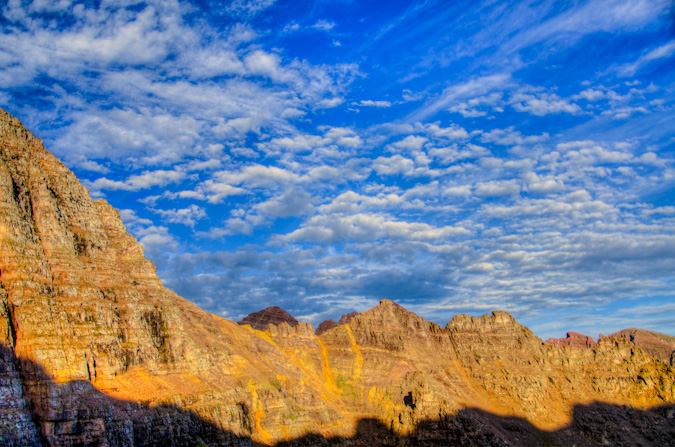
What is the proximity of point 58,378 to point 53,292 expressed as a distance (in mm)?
14980

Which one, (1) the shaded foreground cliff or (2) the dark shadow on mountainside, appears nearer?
(2) the dark shadow on mountainside

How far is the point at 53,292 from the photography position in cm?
7588

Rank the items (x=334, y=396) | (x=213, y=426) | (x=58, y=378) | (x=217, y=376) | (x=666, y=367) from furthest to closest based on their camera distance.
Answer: (x=666, y=367) → (x=334, y=396) → (x=217, y=376) → (x=213, y=426) → (x=58, y=378)

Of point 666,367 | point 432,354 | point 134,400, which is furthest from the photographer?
point 432,354

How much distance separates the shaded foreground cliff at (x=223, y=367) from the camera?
224 ft

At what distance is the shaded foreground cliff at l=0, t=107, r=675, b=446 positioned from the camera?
68.1 m

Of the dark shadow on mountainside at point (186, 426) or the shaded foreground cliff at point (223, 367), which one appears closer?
the dark shadow on mountainside at point (186, 426)

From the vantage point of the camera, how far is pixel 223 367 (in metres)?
102

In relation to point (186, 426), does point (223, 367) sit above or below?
above

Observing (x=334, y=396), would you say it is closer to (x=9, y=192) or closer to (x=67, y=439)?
(x=67, y=439)

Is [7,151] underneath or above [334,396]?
above

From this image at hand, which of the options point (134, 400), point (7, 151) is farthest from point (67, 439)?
point (7, 151)

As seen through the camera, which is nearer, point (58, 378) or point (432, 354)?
point (58, 378)

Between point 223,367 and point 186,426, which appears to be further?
point 223,367
